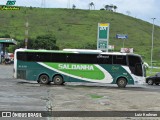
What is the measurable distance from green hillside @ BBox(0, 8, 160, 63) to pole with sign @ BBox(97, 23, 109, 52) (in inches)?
2980

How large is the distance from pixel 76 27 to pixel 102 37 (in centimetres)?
10745

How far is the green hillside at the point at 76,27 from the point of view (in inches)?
5256

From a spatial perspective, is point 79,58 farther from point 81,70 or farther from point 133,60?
point 133,60

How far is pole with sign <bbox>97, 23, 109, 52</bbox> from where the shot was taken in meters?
42.8

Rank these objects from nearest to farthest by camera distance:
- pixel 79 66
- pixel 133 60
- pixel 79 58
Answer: pixel 133 60 < pixel 79 66 < pixel 79 58

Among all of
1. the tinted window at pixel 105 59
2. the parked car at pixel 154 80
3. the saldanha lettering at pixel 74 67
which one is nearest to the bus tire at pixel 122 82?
the tinted window at pixel 105 59

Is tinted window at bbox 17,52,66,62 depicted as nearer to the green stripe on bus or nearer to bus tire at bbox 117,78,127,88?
the green stripe on bus

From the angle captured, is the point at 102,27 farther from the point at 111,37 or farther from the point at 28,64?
the point at 111,37

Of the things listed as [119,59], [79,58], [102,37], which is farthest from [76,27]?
[119,59]

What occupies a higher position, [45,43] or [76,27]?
[76,27]

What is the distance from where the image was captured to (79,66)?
3366 centimetres

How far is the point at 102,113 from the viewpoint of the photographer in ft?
48.8

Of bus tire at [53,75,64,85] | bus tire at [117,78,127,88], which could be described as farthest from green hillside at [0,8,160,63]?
bus tire at [53,75,64,85]

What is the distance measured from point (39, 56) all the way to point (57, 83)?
2574 mm
